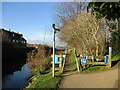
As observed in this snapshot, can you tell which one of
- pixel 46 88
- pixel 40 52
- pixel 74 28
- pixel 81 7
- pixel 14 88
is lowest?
pixel 14 88

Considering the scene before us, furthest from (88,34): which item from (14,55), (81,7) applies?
(14,55)

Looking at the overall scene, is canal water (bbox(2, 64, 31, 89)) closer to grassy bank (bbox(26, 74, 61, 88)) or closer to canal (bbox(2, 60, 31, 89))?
canal (bbox(2, 60, 31, 89))

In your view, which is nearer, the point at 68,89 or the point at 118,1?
the point at 118,1

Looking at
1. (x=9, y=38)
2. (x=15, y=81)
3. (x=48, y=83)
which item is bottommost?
(x=15, y=81)

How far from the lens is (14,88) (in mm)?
11047

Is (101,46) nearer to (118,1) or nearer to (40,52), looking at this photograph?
(40,52)

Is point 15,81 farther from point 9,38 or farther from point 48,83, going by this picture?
point 9,38

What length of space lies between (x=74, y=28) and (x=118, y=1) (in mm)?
13697

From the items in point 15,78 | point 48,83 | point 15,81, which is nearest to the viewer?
point 48,83

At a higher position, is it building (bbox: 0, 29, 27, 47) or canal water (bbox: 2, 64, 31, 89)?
building (bbox: 0, 29, 27, 47)

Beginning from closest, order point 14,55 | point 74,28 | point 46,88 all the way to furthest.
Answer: point 46,88 → point 74,28 → point 14,55

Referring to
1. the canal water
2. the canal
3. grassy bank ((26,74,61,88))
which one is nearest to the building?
the canal

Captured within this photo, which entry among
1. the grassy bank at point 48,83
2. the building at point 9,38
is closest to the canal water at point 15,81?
the grassy bank at point 48,83

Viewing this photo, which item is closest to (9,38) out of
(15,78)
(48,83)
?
(15,78)
